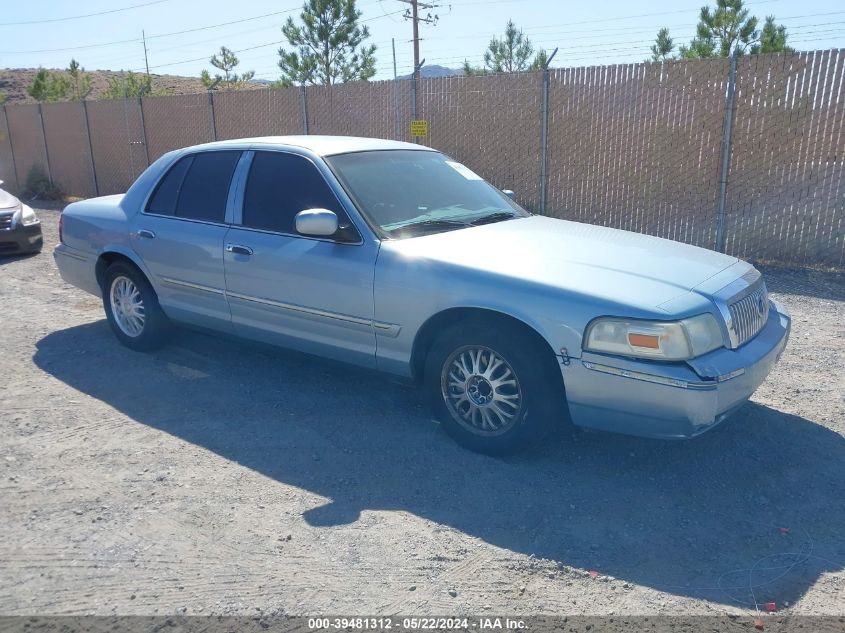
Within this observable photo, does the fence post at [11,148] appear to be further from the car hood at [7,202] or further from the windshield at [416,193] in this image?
the windshield at [416,193]

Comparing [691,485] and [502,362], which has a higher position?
[502,362]

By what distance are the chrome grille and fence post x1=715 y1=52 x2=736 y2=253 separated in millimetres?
5332

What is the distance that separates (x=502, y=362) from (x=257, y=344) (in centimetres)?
203

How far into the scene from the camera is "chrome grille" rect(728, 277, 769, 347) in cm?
422

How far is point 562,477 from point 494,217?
1.91 metres

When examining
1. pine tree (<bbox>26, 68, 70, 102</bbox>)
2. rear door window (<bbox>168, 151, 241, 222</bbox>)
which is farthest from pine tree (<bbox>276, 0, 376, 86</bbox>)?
rear door window (<bbox>168, 151, 241, 222</bbox>)

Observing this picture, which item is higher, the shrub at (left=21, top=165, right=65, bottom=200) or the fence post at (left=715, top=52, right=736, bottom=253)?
the fence post at (left=715, top=52, right=736, bottom=253)

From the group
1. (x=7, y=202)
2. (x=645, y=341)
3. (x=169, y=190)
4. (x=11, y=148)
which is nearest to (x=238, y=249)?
(x=169, y=190)

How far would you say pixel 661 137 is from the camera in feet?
33.8

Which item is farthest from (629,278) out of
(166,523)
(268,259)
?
(166,523)

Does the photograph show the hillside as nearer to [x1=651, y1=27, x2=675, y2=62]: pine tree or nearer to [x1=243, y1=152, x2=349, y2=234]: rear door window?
[x1=651, y1=27, x2=675, y2=62]: pine tree

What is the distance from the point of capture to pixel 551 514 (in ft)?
12.7

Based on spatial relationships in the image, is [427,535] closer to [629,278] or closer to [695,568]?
[695,568]

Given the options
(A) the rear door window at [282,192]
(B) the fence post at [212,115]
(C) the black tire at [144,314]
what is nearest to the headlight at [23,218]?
(C) the black tire at [144,314]
